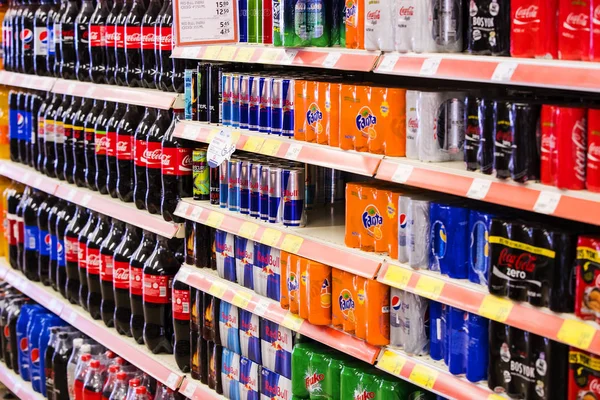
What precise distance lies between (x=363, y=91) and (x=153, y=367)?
2.04 metres

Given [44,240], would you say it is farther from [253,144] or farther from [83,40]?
[253,144]

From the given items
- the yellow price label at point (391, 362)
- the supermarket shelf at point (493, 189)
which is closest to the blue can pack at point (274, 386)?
the yellow price label at point (391, 362)

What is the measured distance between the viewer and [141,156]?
4.71 meters

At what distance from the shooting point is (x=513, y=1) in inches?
101

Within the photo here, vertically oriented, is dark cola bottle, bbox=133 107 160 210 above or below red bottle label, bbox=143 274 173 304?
above

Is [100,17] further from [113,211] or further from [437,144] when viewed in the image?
[437,144]

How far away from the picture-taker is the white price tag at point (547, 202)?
8.05 feet

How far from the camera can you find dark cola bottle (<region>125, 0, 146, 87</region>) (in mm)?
4816

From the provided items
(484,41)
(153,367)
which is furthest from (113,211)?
(484,41)

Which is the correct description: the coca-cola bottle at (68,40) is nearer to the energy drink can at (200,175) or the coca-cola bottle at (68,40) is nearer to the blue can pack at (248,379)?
the energy drink can at (200,175)

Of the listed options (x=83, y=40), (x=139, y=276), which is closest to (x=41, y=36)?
(x=83, y=40)

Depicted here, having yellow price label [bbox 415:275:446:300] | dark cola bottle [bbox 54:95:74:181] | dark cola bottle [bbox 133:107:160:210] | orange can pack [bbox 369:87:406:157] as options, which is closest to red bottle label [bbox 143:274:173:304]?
dark cola bottle [bbox 133:107:160:210]

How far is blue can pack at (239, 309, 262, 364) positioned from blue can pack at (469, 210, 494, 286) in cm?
127

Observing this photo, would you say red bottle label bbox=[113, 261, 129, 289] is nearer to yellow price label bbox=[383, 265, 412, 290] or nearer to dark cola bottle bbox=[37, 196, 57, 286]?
dark cola bottle bbox=[37, 196, 57, 286]
